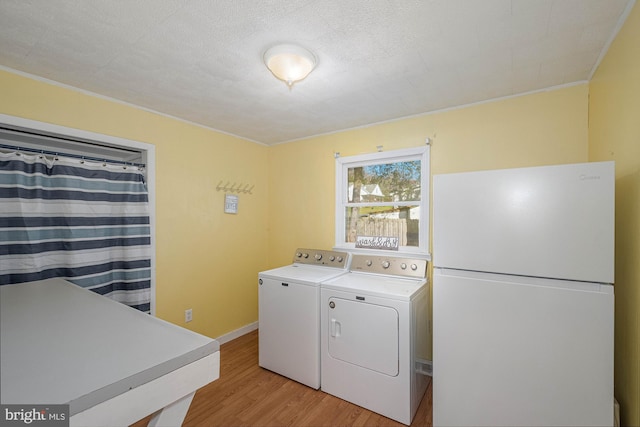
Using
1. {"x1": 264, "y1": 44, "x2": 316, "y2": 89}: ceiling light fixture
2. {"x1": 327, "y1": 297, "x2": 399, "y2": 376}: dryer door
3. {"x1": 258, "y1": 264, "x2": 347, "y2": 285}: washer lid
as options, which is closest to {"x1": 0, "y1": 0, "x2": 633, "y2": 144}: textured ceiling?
{"x1": 264, "y1": 44, "x2": 316, "y2": 89}: ceiling light fixture

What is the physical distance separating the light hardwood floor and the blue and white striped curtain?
0.98 m

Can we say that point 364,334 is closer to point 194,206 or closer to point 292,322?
point 292,322

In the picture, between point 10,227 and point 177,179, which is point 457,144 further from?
point 10,227

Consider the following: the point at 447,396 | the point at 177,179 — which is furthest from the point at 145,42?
the point at 447,396

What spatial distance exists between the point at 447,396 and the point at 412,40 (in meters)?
2.04

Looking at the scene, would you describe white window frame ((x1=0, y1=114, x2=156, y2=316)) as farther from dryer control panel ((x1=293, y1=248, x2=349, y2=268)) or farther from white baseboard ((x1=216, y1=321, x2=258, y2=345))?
dryer control panel ((x1=293, y1=248, x2=349, y2=268))

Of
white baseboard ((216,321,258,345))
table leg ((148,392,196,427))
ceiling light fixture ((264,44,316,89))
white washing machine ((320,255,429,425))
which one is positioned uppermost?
ceiling light fixture ((264,44,316,89))

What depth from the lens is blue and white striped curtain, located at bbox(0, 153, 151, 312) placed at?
1.79 meters

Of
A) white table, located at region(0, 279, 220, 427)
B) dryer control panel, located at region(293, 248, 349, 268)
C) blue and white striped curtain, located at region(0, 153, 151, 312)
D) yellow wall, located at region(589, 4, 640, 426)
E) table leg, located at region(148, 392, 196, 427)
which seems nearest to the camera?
white table, located at region(0, 279, 220, 427)

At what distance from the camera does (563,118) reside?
1.98 metres

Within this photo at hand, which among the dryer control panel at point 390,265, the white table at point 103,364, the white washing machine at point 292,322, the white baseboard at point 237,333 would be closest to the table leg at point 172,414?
the white table at point 103,364

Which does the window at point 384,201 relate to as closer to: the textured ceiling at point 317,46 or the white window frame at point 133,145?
the textured ceiling at point 317,46

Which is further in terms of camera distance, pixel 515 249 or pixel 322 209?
pixel 322 209

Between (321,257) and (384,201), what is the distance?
877 millimetres
